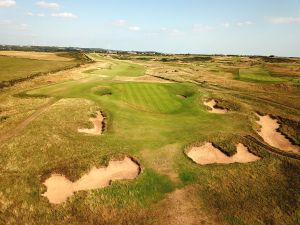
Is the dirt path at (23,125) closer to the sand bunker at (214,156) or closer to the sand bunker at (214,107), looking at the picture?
the sand bunker at (214,156)

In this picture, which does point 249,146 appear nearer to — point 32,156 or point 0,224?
point 32,156

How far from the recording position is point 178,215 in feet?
53.5

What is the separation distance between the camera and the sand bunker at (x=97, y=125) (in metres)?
28.1

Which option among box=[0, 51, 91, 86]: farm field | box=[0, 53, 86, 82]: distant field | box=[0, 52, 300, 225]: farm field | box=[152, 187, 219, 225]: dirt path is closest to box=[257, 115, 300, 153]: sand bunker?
box=[0, 52, 300, 225]: farm field

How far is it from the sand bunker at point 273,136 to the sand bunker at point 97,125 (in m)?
16.8

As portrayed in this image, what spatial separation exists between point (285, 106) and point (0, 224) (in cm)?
3775

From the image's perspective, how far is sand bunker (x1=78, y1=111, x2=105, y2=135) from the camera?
28094 mm

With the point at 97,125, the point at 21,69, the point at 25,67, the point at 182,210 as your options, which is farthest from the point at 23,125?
the point at 25,67

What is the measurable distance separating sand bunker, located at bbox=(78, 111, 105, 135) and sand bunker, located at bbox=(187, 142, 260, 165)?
9544 millimetres

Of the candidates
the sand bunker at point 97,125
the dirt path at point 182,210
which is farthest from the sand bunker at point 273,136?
the sand bunker at point 97,125

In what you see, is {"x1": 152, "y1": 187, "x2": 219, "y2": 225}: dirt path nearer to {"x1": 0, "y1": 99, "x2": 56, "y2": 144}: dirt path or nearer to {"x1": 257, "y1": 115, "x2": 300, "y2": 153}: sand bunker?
{"x1": 257, "y1": 115, "x2": 300, "y2": 153}: sand bunker

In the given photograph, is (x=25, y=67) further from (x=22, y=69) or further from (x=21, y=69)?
(x=21, y=69)

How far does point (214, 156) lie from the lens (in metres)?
24.3

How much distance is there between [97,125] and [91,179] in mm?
10873
